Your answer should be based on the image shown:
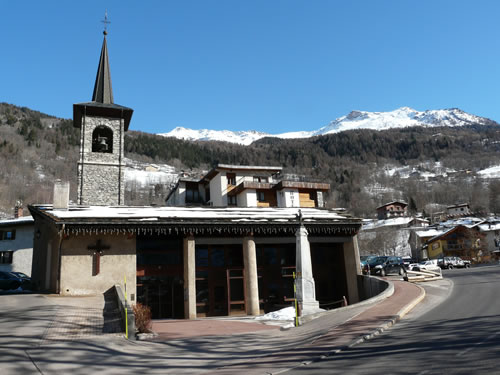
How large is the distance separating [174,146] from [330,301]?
168 m

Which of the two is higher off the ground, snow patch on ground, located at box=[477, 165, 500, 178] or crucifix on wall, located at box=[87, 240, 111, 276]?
snow patch on ground, located at box=[477, 165, 500, 178]

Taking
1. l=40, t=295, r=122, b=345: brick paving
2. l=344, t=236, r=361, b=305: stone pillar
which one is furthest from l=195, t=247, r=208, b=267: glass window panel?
l=344, t=236, r=361, b=305: stone pillar

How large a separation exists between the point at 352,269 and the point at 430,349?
16080 mm

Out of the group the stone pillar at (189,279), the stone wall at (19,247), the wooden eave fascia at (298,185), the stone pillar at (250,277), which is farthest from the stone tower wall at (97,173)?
the wooden eave fascia at (298,185)

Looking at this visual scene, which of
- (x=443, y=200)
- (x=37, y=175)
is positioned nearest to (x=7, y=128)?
(x=37, y=175)

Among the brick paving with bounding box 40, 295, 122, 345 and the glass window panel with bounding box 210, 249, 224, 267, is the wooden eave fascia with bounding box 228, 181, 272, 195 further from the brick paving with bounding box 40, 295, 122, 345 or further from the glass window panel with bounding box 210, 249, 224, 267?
the brick paving with bounding box 40, 295, 122, 345

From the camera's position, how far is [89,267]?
1947cm

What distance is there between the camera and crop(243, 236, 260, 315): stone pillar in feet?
71.9

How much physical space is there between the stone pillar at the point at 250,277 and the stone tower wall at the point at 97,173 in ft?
57.3

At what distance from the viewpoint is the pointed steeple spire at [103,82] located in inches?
1528

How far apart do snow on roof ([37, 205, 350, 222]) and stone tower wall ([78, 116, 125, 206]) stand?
11.0 meters

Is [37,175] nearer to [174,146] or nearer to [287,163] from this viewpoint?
[174,146]

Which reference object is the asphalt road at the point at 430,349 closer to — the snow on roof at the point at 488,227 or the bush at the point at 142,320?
the bush at the point at 142,320

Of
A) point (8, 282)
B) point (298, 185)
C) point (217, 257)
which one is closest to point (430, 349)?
point (217, 257)
